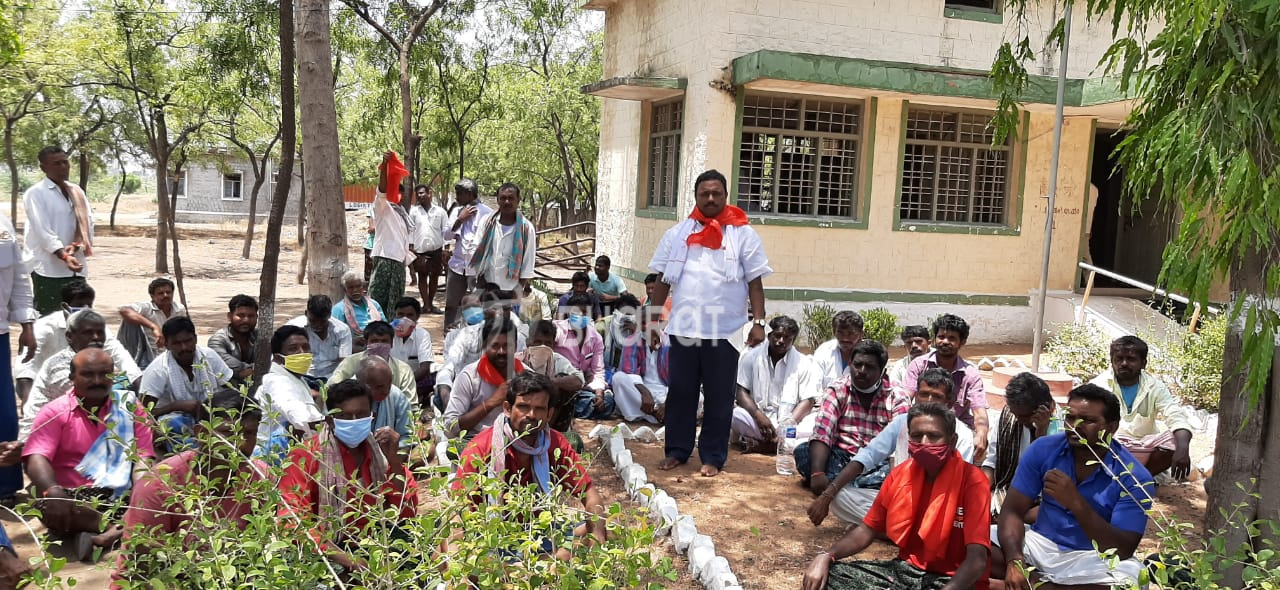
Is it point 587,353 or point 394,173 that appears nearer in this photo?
point 587,353

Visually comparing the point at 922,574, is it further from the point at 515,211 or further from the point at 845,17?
the point at 845,17

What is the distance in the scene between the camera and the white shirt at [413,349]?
660cm

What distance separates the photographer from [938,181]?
10617 millimetres

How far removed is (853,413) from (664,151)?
676cm

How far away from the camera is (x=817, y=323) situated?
9812mm

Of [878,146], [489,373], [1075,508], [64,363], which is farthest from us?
[878,146]

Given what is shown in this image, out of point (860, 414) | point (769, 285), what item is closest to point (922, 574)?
point (860, 414)

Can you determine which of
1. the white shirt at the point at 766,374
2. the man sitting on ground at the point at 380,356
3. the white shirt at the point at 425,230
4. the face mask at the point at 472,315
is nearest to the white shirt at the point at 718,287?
the white shirt at the point at 766,374

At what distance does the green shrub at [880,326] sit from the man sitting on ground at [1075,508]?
608cm

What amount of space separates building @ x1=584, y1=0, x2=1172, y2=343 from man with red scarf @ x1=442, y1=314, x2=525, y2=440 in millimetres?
5110

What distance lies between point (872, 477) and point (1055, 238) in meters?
7.69

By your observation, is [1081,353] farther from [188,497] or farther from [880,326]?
[188,497]

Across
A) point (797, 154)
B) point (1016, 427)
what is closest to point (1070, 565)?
point (1016, 427)

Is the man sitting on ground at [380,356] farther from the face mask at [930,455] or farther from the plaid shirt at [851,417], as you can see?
the face mask at [930,455]
